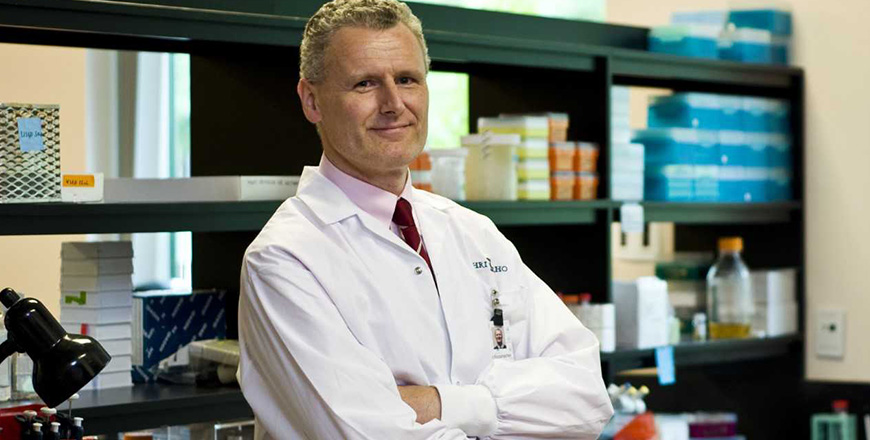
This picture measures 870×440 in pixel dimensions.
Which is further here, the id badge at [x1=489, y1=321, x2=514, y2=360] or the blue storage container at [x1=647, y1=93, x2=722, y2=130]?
the blue storage container at [x1=647, y1=93, x2=722, y2=130]

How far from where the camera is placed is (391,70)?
2184 millimetres

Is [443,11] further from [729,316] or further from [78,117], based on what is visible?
[729,316]

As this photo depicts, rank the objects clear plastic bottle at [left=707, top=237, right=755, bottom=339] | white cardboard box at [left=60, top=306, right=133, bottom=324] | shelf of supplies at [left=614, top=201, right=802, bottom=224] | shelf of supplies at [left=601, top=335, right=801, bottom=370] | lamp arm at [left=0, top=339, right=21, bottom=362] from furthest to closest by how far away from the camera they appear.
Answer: clear plastic bottle at [left=707, top=237, right=755, bottom=339], shelf of supplies at [left=614, top=201, right=802, bottom=224], shelf of supplies at [left=601, top=335, right=801, bottom=370], white cardboard box at [left=60, top=306, right=133, bottom=324], lamp arm at [left=0, top=339, right=21, bottom=362]

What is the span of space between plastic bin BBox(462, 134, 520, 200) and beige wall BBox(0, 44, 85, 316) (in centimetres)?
117

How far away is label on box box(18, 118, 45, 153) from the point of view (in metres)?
2.58

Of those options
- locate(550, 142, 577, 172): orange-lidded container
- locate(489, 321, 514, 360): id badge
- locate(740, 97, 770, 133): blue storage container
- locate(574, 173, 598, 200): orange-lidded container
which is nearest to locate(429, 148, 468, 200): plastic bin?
locate(550, 142, 577, 172): orange-lidded container

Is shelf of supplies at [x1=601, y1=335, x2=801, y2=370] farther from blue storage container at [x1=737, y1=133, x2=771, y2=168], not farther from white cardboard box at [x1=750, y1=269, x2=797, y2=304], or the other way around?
blue storage container at [x1=737, y1=133, x2=771, y2=168]

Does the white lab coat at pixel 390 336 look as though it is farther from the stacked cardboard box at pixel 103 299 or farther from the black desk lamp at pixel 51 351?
the stacked cardboard box at pixel 103 299

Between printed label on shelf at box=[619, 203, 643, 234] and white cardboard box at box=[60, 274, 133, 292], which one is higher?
printed label on shelf at box=[619, 203, 643, 234]

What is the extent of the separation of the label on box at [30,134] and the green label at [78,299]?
450mm

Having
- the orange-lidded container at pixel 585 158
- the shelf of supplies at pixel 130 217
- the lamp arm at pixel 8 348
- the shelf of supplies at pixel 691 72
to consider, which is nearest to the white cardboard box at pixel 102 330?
the shelf of supplies at pixel 130 217

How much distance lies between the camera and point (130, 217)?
106 inches

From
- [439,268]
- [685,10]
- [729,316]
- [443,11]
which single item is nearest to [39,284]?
[443,11]

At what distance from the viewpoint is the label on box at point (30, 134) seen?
8.46 feet
